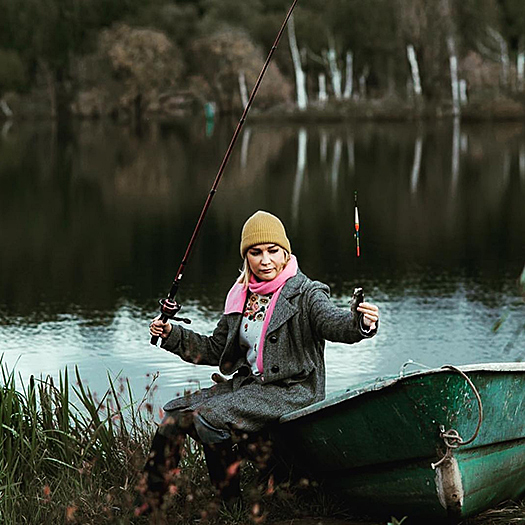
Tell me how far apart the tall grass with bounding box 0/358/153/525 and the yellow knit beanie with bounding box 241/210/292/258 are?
77 cm

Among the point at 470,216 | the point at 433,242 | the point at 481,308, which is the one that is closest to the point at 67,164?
the point at 470,216

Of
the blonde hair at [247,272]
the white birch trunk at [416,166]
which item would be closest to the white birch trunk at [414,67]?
the white birch trunk at [416,166]

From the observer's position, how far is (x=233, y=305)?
177 inches

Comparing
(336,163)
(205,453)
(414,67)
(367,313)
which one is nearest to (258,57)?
(414,67)

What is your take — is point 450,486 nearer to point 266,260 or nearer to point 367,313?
point 367,313

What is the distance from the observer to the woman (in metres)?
4.25

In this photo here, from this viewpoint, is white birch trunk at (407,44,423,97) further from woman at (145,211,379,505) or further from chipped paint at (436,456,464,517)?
chipped paint at (436,456,464,517)

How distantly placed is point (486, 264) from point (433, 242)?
81.3 inches

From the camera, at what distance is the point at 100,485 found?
15.3 feet

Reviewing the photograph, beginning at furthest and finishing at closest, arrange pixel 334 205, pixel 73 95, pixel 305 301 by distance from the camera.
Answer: pixel 73 95, pixel 334 205, pixel 305 301

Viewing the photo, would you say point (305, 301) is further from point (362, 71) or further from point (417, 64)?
point (362, 71)

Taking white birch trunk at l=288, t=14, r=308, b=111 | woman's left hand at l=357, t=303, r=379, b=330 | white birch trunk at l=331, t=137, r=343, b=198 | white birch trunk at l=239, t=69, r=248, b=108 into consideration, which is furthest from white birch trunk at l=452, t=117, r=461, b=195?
woman's left hand at l=357, t=303, r=379, b=330

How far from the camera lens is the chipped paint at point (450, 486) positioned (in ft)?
13.0

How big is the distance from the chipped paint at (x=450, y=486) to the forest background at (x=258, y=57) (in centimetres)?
5014
